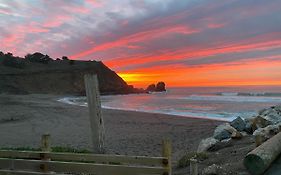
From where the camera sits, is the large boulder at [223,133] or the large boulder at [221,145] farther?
the large boulder at [223,133]

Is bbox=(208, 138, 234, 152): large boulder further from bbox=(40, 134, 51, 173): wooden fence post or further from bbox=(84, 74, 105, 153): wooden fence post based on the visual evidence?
bbox=(40, 134, 51, 173): wooden fence post

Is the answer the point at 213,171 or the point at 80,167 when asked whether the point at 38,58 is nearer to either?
the point at 213,171

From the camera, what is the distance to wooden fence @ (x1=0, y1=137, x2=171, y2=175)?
5.91m

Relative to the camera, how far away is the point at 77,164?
6422mm

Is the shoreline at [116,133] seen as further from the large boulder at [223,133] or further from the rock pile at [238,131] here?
the large boulder at [223,133]

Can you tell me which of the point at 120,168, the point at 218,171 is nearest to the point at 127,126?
the point at 218,171

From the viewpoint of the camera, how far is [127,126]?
2255cm

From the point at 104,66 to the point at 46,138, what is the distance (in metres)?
130

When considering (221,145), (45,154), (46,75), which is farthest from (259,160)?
(46,75)

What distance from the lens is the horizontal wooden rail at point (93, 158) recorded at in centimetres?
607

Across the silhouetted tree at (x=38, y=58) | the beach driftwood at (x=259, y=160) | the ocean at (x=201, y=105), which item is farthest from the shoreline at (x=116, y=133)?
the silhouetted tree at (x=38, y=58)

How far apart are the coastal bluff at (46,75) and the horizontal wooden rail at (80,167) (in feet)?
219

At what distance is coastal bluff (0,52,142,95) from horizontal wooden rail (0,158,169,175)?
66620 mm

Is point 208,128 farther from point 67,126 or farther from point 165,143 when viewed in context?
point 165,143
